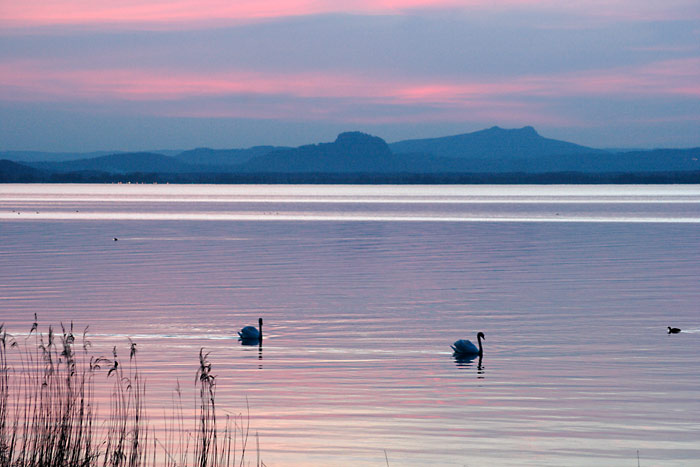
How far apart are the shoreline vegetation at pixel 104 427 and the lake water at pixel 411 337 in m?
0.53

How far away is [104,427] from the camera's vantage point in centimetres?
1510

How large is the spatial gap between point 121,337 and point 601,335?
35.0 ft

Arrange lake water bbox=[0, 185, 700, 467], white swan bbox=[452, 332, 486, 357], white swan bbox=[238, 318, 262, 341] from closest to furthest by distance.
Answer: lake water bbox=[0, 185, 700, 467] → white swan bbox=[452, 332, 486, 357] → white swan bbox=[238, 318, 262, 341]

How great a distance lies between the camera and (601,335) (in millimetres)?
24391

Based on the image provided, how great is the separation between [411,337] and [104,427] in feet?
33.9

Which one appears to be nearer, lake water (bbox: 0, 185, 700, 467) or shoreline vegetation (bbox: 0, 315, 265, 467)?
shoreline vegetation (bbox: 0, 315, 265, 467)

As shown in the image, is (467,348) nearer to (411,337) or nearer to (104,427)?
(411,337)

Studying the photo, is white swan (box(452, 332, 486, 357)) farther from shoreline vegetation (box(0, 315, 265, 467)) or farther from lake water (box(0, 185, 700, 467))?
shoreline vegetation (box(0, 315, 265, 467))

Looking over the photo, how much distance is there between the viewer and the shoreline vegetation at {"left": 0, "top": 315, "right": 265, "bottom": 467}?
11.5 meters

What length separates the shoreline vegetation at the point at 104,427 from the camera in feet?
37.8

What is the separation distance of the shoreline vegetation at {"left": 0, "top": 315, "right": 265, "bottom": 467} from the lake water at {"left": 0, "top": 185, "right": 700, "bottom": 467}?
21.0 inches

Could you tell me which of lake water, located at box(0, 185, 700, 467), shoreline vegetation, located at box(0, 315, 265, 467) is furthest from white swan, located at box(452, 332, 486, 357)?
shoreline vegetation, located at box(0, 315, 265, 467)

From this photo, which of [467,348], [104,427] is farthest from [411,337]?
[104,427]

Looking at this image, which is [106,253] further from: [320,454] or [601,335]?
[320,454]
